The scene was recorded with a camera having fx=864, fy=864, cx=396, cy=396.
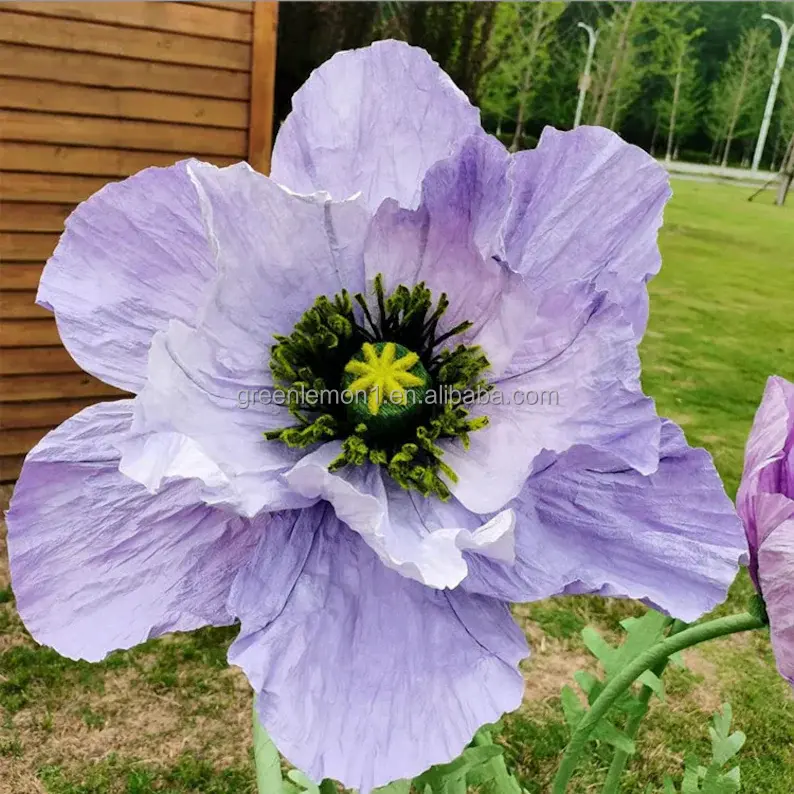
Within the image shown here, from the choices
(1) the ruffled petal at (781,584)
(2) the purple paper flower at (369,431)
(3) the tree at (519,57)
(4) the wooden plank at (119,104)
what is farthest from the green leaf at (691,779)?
(3) the tree at (519,57)

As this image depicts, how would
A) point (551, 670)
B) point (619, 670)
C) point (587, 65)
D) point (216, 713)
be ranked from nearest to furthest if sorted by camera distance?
point (619, 670), point (216, 713), point (551, 670), point (587, 65)

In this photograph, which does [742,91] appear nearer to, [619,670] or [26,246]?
[26,246]

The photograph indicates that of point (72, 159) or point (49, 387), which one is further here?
point (49, 387)

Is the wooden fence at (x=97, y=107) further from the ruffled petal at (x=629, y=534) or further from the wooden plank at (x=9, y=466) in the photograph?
the ruffled petal at (x=629, y=534)

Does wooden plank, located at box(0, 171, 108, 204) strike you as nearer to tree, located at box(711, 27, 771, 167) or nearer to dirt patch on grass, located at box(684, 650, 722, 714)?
dirt patch on grass, located at box(684, 650, 722, 714)

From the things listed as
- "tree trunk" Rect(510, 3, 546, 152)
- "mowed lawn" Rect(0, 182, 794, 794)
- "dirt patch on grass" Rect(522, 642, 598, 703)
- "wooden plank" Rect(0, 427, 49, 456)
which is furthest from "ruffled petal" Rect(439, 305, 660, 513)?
"tree trunk" Rect(510, 3, 546, 152)

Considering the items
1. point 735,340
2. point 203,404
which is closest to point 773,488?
point 203,404

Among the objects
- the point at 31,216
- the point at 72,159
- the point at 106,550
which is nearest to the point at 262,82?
the point at 72,159
